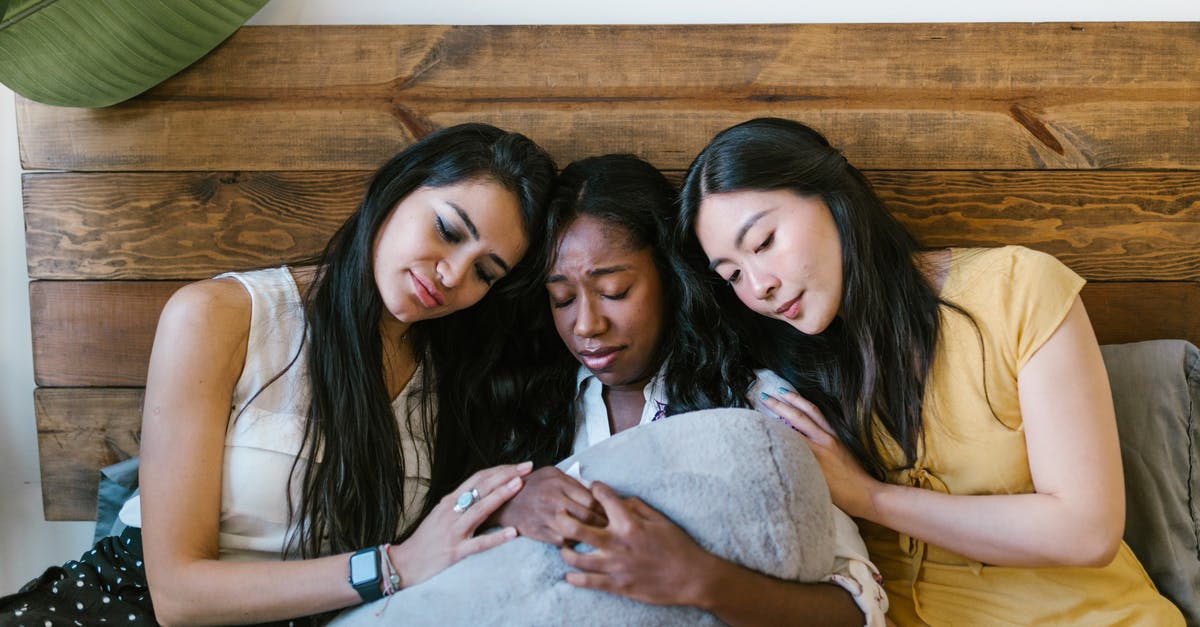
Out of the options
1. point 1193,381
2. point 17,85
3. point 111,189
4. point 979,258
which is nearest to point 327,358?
point 111,189

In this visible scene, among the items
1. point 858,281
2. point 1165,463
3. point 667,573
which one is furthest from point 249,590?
point 1165,463

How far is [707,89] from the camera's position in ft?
4.93

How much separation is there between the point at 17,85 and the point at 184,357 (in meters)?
0.60

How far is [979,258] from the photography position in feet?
4.18

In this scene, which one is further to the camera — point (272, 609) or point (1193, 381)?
point (1193, 381)

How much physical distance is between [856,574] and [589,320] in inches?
20.1

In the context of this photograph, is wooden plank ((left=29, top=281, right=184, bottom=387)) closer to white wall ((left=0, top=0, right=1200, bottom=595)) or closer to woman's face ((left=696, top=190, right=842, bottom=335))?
white wall ((left=0, top=0, right=1200, bottom=595))

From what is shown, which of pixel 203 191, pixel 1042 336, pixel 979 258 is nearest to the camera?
pixel 1042 336

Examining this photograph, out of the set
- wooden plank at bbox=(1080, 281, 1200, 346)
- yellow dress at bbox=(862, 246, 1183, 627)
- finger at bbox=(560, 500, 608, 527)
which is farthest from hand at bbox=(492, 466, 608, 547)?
wooden plank at bbox=(1080, 281, 1200, 346)

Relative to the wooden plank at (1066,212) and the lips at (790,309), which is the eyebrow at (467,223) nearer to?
the lips at (790,309)

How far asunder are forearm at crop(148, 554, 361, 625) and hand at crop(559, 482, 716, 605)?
34 cm

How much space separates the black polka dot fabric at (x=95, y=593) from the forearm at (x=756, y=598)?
806mm

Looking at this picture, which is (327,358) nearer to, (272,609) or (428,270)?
(428,270)

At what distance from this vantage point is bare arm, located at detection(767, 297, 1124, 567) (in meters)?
1.15
